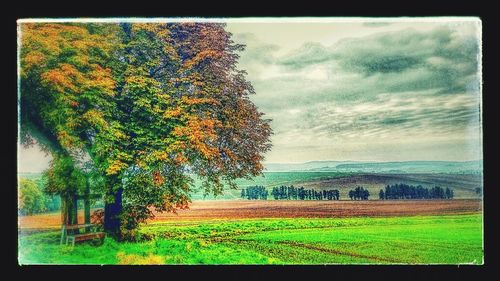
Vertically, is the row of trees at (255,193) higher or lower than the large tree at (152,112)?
lower

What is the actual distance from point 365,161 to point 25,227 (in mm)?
5006

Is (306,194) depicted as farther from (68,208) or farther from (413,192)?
(68,208)

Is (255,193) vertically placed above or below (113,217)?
above

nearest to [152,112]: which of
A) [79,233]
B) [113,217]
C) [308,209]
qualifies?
[113,217]

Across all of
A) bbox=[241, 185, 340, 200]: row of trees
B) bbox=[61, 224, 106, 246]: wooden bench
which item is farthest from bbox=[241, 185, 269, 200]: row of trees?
bbox=[61, 224, 106, 246]: wooden bench

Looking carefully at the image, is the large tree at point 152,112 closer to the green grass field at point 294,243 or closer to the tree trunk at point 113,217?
the tree trunk at point 113,217

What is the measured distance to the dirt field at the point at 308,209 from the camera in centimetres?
923

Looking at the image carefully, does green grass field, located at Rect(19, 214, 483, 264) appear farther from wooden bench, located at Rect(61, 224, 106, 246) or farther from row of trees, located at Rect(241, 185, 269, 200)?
row of trees, located at Rect(241, 185, 269, 200)

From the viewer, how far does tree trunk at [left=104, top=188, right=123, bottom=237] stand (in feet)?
30.5

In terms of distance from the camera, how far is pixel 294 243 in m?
A: 9.20

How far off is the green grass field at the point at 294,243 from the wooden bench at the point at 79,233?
10 centimetres

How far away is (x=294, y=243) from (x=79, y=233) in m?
3.10

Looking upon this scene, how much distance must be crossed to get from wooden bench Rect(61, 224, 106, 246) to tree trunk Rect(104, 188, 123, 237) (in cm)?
13

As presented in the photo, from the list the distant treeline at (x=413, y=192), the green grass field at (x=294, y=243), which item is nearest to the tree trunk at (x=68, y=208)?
the green grass field at (x=294, y=243)
